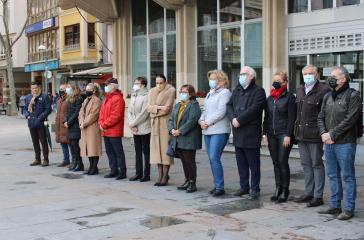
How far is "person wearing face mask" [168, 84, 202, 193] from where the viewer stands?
8.90 metres

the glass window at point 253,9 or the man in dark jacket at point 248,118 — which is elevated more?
the glass window at point 253,9

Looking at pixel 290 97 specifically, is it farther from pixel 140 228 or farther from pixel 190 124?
pixel 140 228

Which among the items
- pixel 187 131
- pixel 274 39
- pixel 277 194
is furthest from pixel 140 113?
pixel 274 39

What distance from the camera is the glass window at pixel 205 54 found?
55.8 feet

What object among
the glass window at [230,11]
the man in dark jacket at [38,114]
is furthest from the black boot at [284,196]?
the glass window at [230,11]

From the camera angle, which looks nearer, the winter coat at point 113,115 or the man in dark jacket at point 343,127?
the man in dark jacket at point 343,127

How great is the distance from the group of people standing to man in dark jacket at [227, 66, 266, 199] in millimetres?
14

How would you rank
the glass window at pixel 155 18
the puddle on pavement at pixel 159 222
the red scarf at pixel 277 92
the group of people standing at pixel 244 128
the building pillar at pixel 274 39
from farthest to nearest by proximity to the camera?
the glass window at pixel 155 18 → the building pillar at pixel 274 39 → the red scarf at pixel 277 92 → the group of people standing at pixel 244 128 → the puddle on pavement at pixel 159 222

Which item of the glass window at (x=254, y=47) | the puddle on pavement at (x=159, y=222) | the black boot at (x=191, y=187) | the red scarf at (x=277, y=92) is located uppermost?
the glass window at (x=254, y=47)

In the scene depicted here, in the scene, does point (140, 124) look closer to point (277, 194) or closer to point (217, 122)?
point (217, 122)

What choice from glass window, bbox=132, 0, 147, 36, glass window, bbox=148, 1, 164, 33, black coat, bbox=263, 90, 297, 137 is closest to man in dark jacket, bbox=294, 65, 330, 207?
black coat, bbox=263, 90, 297, 137

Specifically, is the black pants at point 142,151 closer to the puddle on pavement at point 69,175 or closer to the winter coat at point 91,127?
the winter coat at point 91,127

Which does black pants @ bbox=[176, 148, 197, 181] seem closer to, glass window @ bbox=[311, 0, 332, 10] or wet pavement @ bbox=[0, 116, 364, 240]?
wet pavement @ bbox=[0, 116, 364, 240]

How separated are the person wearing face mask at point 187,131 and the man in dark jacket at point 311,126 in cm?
179
